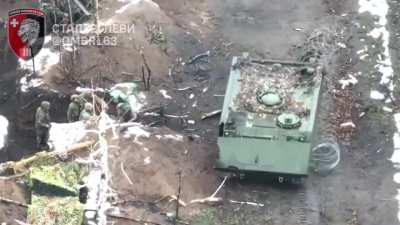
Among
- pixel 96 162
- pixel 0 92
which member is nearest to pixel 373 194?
pixel 96 162

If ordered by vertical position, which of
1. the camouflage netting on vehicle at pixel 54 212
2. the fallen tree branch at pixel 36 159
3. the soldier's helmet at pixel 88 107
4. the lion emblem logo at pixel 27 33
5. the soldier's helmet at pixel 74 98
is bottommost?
the camouflage netting on vehicle at pixel 54 212

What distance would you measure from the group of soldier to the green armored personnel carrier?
3006mm

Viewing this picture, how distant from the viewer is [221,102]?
22.1m

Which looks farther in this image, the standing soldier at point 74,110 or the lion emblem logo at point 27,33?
the lion emblem logo at point 27,33

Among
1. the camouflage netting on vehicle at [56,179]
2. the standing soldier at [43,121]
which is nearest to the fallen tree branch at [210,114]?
the standing soldier at [43,121]

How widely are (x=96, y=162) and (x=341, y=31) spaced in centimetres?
860

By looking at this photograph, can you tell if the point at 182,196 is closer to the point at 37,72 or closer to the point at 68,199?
the point at 68,199

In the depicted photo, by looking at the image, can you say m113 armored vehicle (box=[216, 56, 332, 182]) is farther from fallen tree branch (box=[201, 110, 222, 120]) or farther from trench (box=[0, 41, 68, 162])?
trench (box=[0, 41, 68, 162])

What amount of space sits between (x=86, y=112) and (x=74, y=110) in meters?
0.38

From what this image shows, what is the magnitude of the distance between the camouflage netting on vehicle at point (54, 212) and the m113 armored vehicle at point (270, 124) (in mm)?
3032

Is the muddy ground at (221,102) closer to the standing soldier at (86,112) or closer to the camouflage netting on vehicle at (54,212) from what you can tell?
the camouflage netting on vehicle at (54,212)

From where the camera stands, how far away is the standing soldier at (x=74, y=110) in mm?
20406

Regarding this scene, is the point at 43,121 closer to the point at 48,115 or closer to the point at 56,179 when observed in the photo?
the point at 48,115

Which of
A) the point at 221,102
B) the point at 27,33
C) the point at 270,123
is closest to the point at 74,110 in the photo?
the point at 221,102
